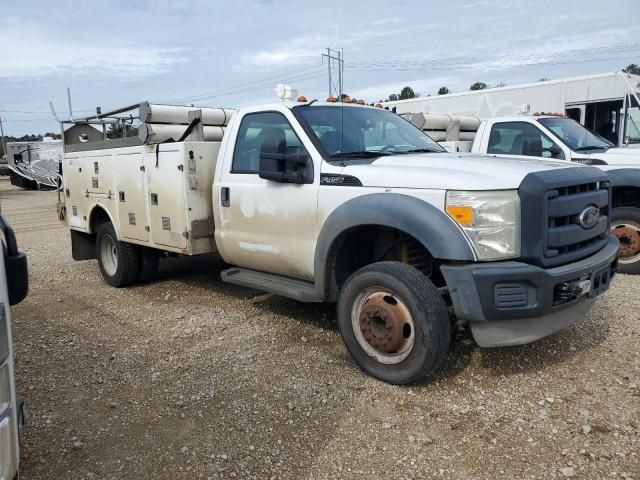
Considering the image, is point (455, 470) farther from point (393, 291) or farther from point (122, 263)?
point (122, 263)

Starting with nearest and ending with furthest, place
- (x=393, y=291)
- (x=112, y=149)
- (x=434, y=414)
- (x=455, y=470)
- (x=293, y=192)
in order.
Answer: (x=455, y=470) → (x=434, y=414) → (x=393, y=291) → (x=293, y=192) → (x=112, y=149)

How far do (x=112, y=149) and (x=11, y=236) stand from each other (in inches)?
189

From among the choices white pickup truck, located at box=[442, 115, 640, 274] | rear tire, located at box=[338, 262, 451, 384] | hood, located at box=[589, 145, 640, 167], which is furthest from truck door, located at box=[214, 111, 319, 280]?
hood, located at box=[589, 145, 640, 167]

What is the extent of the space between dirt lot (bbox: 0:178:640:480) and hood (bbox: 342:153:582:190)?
1.39 meters

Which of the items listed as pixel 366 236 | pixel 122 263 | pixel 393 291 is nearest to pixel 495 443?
pixel 393 291

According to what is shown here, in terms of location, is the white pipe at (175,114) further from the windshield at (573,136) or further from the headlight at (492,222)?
the windshield at (573,136)

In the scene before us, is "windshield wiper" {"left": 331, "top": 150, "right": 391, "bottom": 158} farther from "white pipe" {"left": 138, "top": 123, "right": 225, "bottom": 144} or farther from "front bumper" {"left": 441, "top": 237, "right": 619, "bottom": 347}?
"white pipe" {"left": 138, "top": 123, "right": 225, "bottom": 144}

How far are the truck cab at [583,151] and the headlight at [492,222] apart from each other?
9.26 ft

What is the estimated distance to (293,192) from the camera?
4539mm

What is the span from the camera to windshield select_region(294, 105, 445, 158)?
179 inches

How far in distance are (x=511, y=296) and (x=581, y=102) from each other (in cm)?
862

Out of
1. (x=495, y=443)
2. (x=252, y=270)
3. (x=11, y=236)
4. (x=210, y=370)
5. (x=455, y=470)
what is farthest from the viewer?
(x=252, y=270)

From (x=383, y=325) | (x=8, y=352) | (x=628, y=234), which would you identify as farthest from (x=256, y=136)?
(x=628, y=234)

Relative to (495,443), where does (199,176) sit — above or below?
above
